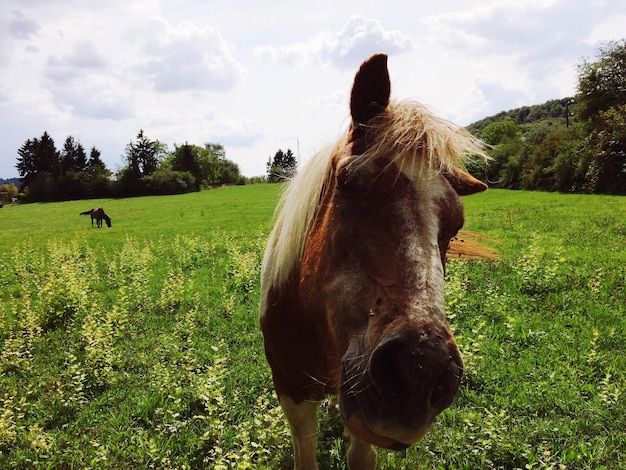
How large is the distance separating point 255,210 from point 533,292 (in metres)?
21.5

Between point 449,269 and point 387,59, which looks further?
point 449,269

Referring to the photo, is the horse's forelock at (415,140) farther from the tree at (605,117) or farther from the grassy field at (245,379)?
the tree at (605,117)

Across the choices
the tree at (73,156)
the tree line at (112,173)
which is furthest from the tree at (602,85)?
the tree at (73,156)

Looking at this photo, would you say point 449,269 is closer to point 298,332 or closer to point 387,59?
point 298,332

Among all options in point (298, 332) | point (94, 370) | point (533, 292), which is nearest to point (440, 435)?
point (298, 332)

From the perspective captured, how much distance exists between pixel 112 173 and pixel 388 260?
240ft

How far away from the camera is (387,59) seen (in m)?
1.76

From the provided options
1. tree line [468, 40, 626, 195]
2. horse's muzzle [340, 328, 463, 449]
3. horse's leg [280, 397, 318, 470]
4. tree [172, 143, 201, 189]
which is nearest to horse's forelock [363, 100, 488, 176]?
horse's muzzle [340, 328, 463, 449]

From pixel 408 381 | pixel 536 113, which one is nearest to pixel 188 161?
pixel 408 381

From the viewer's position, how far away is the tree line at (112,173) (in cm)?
5866

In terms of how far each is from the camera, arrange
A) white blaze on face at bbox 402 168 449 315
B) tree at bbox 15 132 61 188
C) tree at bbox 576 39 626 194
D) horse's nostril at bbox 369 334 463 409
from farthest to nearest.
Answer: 1. tree at bbox 15 132 61 188
2. tree at bbox 576 39 626 194
3. white blaze on face at bbox 402 168 449 315
4. horse's nostril at bbox 369 334 463 409

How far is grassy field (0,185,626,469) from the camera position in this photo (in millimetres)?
3301

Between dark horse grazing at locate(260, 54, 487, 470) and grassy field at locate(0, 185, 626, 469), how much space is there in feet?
5.90

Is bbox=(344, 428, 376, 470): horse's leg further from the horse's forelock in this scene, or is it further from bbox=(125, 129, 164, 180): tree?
bbox=(125, 129, 164, 180): tree
